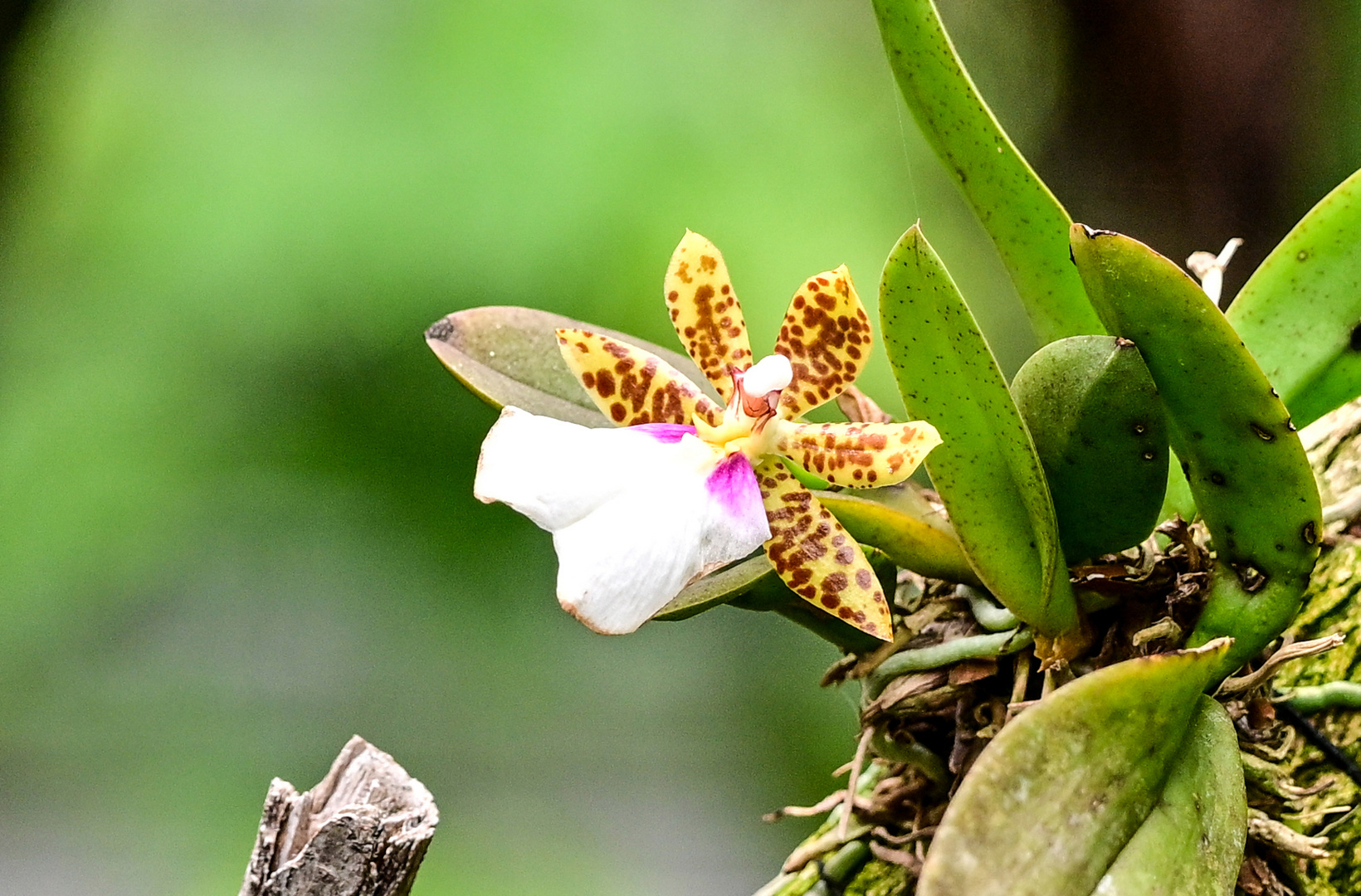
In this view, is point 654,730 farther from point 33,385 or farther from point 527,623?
point 33,385

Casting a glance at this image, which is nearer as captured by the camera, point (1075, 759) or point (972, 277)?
point (1075, 759)

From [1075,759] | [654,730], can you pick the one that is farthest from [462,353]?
[654,730]

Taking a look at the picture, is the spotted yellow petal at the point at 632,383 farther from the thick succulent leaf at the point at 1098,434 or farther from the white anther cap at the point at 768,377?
the thick succulent leaf at the point at 1098,434

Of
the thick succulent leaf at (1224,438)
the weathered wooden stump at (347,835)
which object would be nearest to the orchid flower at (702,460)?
the thick succulent leaf at (1224,438)

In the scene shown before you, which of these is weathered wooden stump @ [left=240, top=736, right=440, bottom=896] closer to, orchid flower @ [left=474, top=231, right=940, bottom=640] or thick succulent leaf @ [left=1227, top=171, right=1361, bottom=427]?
orchid flower @ [left=474, top=231, right=940, bottom=640]

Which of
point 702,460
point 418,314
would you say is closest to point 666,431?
point 702,460

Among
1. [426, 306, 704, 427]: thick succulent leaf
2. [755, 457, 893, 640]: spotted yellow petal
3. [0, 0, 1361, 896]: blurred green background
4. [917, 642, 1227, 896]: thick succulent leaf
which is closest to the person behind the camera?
[917, 642, 1227, 896]: thick succulent leaf

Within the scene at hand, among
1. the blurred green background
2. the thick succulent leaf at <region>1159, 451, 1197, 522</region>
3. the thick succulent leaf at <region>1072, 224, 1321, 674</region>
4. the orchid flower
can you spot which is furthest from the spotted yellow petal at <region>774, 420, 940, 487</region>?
the blurred green background
